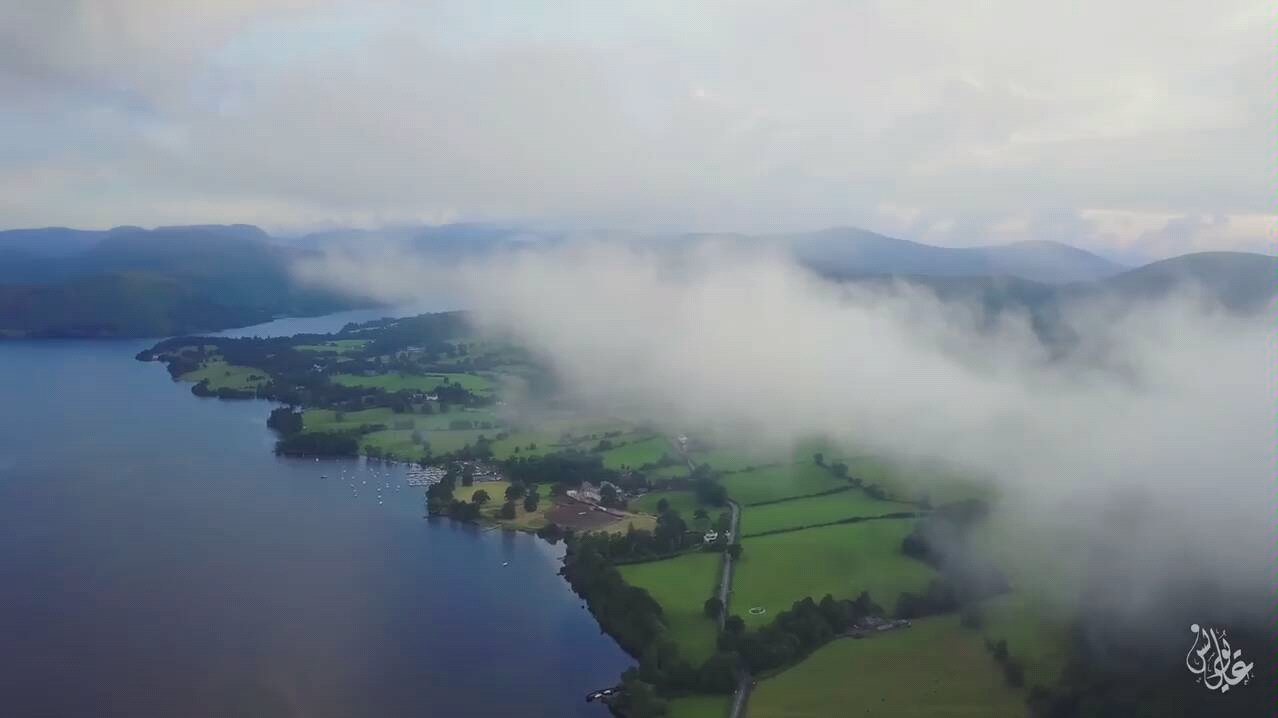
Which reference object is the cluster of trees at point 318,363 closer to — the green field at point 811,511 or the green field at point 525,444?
the green field at point 525,444

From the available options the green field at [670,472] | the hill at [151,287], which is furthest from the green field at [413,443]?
the hill at [151,287]

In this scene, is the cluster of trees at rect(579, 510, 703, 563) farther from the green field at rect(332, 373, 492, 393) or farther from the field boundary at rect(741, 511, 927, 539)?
the green field at rect(332, 373, 492, 393)

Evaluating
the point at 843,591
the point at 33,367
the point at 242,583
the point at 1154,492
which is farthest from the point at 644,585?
the point at 33,367

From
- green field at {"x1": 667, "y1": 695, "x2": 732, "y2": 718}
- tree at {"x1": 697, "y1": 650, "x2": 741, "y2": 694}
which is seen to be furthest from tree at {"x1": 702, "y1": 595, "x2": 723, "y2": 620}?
green field at {"x1": 667, "y1": 695, "x2": 732, "y2": 718}

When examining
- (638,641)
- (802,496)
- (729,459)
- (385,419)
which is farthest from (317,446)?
(638,641)

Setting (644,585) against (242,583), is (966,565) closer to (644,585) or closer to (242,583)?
(644,585)

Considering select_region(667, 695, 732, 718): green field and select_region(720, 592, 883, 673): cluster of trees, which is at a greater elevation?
select_region(720, 592, 883, 673): cluster of trees
